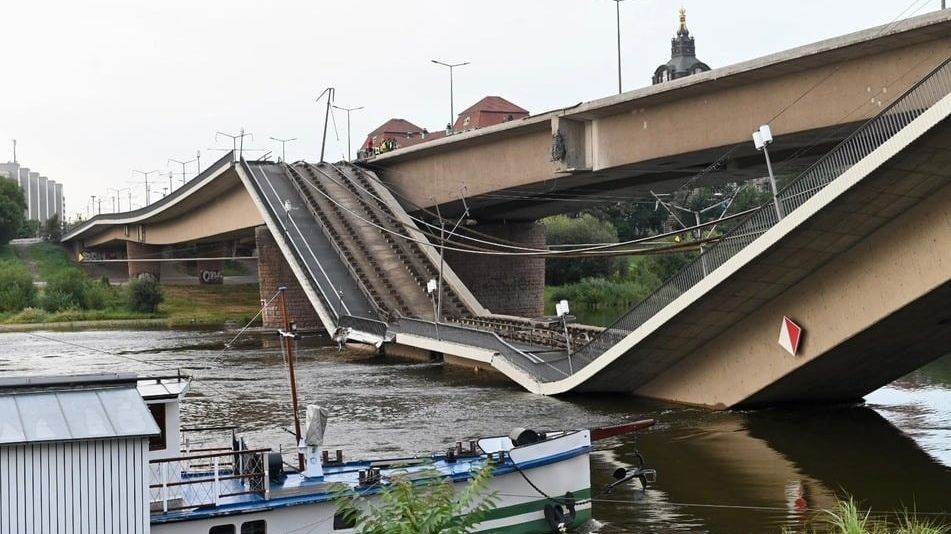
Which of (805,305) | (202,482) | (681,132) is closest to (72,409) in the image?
(202,482)

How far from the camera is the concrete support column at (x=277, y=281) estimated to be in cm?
6300

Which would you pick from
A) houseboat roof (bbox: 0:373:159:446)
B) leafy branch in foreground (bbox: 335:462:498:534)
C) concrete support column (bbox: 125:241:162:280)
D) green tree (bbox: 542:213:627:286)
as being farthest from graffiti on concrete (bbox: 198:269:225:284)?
leafy branch in foreground (bbox: 335:462:498:534)

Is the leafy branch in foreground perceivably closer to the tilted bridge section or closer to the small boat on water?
the small boat on water

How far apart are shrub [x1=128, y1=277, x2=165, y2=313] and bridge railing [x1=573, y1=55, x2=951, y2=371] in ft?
161

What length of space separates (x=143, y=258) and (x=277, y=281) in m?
40.8

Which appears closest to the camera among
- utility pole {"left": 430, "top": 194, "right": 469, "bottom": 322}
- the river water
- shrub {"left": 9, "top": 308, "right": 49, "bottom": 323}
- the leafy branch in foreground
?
the leafy branch in foreground

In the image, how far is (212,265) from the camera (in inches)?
4040

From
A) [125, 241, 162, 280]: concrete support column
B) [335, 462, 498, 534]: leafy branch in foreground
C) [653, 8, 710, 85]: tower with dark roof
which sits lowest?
[335, 462, 498, 534]: leafy branch in foreground

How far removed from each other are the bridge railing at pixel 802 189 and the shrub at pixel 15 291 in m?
52.9

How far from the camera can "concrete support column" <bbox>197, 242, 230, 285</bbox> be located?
9644 cm

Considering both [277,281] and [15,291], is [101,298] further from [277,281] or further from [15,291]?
[277,281]

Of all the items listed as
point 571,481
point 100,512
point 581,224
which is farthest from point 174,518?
point 581,224

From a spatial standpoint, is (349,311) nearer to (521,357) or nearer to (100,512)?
(521,357)

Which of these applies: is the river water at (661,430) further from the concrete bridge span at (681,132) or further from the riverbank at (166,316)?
the riverbank at (166,316)
